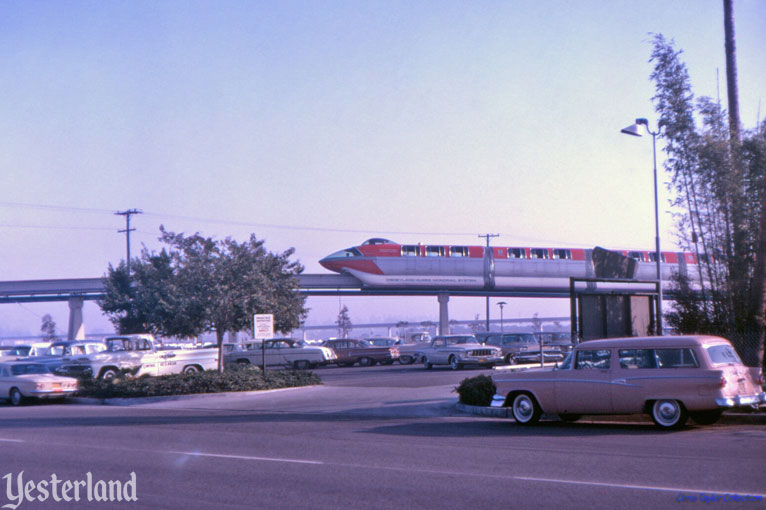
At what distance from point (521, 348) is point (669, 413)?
74.3 ft

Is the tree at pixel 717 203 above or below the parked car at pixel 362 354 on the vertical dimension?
→ above

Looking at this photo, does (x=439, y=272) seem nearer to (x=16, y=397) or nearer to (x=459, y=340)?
(x=459, y=340)

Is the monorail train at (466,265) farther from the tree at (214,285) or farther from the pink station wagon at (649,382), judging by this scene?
the pink station wagon at (649,382)

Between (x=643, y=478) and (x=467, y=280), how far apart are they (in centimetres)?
4841

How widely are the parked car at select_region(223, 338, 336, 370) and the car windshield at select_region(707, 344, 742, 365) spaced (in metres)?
27.0

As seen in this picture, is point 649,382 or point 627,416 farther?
point 627,416

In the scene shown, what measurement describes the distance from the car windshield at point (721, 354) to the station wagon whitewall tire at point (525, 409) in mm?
3210

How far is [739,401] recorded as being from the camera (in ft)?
38.0

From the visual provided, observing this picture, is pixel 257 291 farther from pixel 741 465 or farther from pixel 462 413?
pixel 741 465

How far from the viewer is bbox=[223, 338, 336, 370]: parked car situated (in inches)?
1471

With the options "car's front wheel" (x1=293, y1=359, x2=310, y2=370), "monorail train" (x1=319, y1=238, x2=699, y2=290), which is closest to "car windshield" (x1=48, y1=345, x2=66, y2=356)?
"car's front wheel" (x1=293, y1=359, x2=310, y2=370)

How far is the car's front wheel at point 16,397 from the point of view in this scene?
21891mm

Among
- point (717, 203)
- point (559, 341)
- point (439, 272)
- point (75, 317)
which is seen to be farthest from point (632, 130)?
point (75, 317)

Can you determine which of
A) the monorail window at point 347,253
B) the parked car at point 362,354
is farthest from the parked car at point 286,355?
the monorail window at point 347,253
